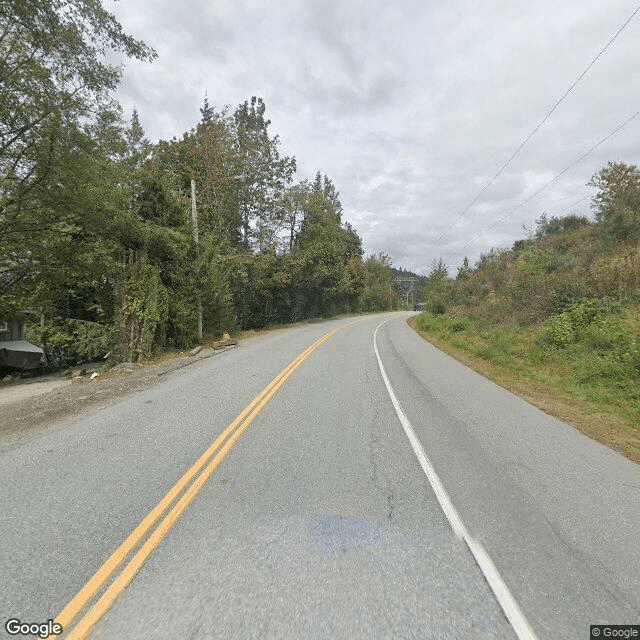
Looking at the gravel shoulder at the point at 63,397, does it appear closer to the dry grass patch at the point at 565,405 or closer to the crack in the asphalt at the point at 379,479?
the crack in the asphalt at the point at 379,479

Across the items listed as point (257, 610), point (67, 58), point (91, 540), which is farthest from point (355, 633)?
point (67, 58)

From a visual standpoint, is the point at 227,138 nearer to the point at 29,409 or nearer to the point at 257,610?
the point at 29,409

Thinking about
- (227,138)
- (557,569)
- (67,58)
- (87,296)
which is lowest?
(557,569)

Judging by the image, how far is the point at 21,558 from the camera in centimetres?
274

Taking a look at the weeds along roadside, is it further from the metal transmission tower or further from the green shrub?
the metal transmission tower

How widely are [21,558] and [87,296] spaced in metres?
17.4

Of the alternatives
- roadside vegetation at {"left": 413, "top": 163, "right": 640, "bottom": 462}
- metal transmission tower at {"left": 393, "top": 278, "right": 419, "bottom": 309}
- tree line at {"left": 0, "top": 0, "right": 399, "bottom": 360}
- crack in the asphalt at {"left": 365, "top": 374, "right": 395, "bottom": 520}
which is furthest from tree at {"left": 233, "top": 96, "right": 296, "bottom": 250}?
metal transmission tower at {"left": 393, "top": 278, "right": 419, "bottom": 309}

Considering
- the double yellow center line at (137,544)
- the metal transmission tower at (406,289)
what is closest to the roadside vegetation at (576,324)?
the double yellow center line at (137,544)

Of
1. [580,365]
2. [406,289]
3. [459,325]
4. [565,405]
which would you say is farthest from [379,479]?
[406,289]

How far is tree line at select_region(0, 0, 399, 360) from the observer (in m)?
9.35

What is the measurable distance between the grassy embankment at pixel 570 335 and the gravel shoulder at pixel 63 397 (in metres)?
8.83

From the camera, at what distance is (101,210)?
1176 centimetres

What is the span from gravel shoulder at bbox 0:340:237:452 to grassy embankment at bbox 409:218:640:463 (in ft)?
29.0

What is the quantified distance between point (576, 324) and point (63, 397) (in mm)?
14315
